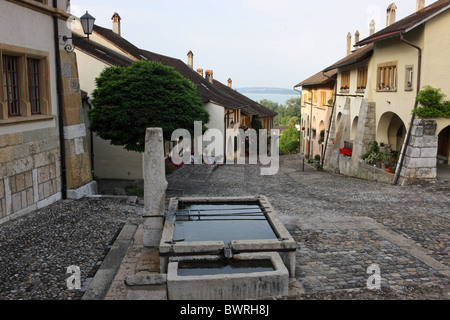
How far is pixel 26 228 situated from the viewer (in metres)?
8.70

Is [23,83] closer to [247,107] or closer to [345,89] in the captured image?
[345,89]

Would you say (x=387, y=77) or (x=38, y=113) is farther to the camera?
(x=387, y=77)

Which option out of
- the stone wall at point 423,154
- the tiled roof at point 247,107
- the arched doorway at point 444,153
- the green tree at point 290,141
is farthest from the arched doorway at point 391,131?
the green tree at point 290,141

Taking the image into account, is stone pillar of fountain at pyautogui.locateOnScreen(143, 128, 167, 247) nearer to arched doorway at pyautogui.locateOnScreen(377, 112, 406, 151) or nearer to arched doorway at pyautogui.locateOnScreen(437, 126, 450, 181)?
arched doorway at pyautogui.locateOnScreen(437, 126, 450, 181)

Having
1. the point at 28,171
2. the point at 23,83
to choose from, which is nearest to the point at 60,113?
the point at 23,83

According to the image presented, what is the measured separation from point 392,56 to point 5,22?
49.5ft

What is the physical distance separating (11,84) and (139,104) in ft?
16.4

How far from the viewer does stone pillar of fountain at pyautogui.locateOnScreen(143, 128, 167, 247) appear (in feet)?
24.7

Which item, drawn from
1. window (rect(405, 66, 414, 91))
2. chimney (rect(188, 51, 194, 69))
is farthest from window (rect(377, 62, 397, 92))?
chimney (rect(188, 51, 194, 69))

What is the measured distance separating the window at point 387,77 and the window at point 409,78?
1.10 m

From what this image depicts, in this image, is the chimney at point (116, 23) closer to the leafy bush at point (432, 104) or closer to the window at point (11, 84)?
the window at point (11, 84)

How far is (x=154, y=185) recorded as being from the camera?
7.66 metres

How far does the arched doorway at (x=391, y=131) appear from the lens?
65.8 ft
